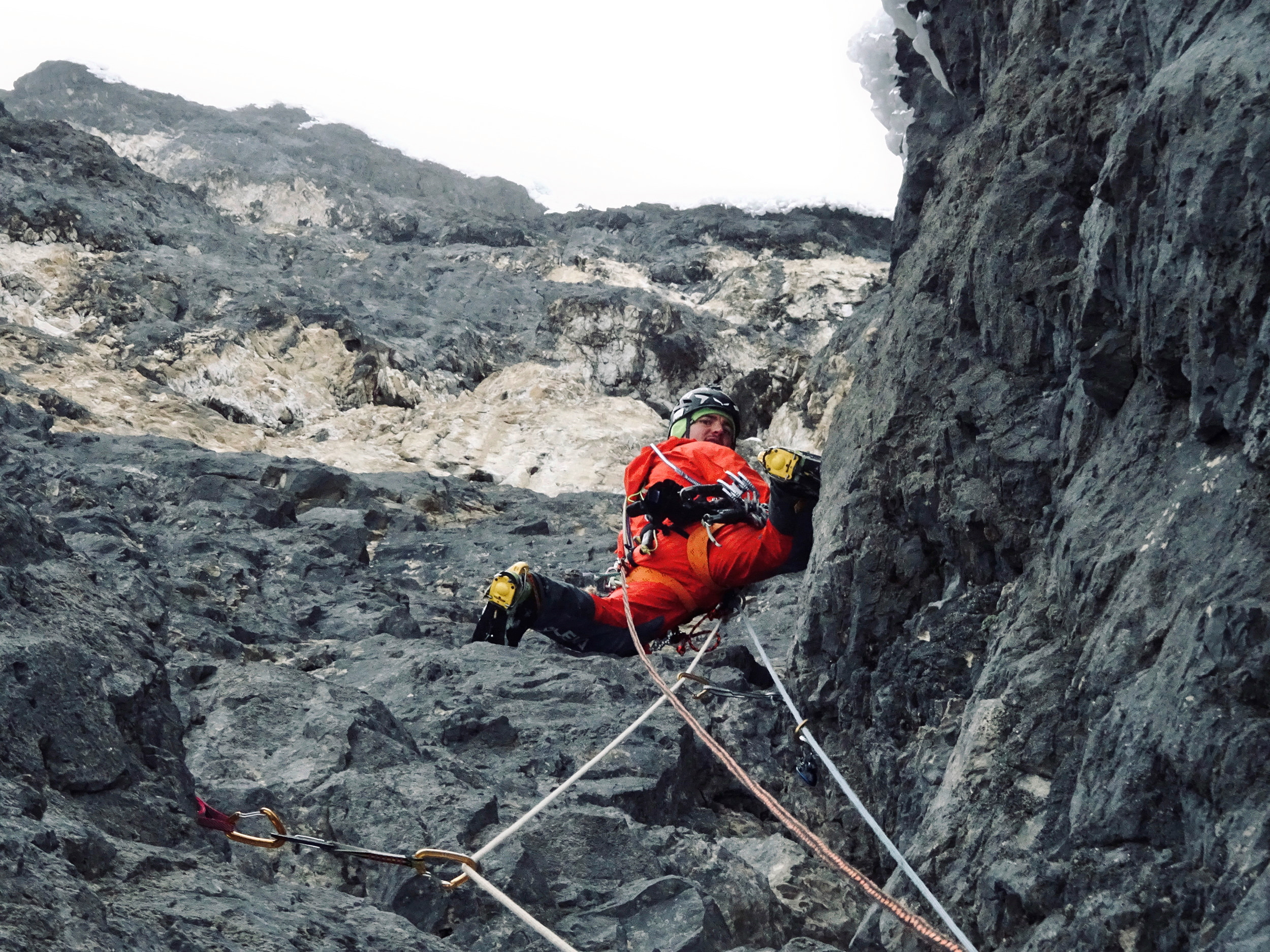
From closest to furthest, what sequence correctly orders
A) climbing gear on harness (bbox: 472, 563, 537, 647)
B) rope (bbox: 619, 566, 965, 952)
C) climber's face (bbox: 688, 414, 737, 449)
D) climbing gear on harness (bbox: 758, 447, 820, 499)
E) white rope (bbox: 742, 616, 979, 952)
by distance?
white rope (bbox: 742, 616, 979, 952) < rope (bbox: 619, 566, 965, 952) < climbing gear on harness (bbox: 758, 447, 820, 499) < climbing gear on harness (bbox: 472, 563, 537, 647) < climber's face (bbox: 688, 414, 737, 449)

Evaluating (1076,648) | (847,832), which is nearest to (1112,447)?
(1076,648)

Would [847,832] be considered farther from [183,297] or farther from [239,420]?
[183,297]

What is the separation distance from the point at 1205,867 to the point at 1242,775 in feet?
0.61

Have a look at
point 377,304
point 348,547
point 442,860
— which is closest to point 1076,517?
point 442,860

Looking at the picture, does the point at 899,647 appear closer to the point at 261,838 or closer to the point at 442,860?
the point at 442,860

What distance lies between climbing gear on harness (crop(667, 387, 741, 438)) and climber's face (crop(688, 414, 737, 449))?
0.08 feet

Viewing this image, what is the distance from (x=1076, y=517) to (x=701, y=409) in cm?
436

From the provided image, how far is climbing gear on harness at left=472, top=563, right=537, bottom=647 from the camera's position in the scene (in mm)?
5746

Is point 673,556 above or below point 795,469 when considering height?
below

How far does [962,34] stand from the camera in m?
4.92

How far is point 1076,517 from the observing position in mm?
2781

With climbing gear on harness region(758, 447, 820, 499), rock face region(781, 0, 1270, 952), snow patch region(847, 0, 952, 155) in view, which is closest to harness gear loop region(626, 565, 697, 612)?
climbing gear on harness region(758, 447, 820, 499)

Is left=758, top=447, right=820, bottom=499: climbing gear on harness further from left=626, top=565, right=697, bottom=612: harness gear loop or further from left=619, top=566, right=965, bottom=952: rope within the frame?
left=619, top=566, right=965, bottom=952: rope

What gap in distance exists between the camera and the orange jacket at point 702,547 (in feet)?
19.1
